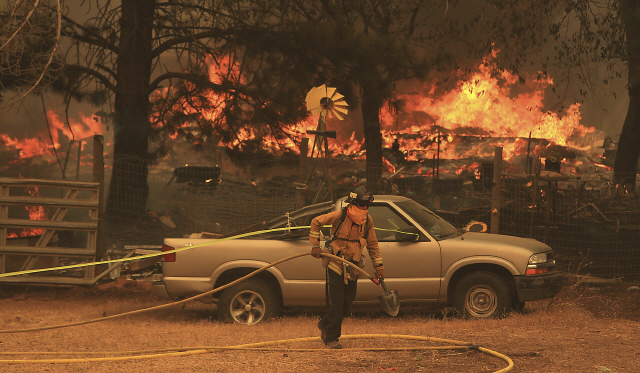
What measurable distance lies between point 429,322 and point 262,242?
2.11m

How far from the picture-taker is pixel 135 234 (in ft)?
41.3

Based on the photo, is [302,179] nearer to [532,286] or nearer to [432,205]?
[532,286]

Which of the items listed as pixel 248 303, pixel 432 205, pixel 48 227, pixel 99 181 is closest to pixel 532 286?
pixel 248 303

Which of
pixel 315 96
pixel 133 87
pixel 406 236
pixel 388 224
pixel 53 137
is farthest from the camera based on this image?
pixel 53 137

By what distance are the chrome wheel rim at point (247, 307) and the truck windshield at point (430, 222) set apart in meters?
2.00

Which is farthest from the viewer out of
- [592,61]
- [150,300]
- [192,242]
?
[592,61]

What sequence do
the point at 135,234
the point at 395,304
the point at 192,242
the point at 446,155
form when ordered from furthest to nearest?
the point at 446,155
the point at 135,234
the point at 192,242
the point at 395,304

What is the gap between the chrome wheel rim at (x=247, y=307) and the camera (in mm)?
7172

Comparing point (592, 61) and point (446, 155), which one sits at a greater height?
point (592, 61)

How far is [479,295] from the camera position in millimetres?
7172

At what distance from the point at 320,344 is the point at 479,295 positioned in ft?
7.21

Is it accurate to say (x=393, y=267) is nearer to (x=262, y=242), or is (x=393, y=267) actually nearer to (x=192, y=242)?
(x=262, y=242)

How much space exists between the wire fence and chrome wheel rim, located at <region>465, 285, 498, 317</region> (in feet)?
8.45

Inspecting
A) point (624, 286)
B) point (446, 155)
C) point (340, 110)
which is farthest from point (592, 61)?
point (340, 110)
